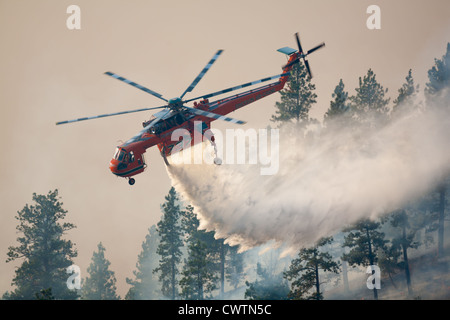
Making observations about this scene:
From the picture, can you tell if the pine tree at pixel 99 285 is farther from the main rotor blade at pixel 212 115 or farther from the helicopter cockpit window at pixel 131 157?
the main rotor blade at pixel 212 115

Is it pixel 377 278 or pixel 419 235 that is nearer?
pixel 377 278

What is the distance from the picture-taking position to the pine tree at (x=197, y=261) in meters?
43.3

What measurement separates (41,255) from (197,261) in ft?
48.8

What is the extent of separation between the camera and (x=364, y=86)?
1959 inches

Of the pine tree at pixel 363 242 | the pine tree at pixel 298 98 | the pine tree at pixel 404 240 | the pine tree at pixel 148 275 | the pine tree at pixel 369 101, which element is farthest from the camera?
the pine tree at pixel 148 275

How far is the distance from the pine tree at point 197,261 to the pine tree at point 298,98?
1443cm

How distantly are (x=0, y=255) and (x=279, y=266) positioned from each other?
133284 mm

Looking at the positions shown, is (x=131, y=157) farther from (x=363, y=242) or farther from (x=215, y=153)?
(x=363, y=242)
